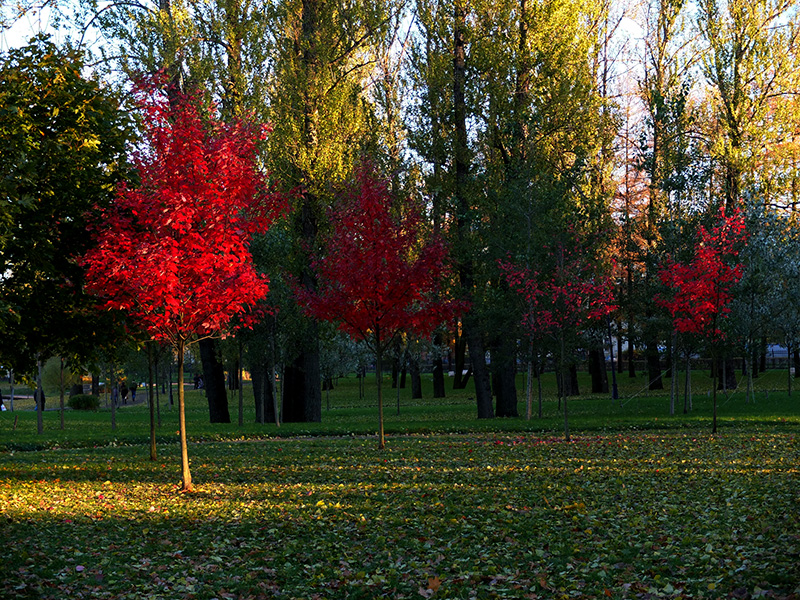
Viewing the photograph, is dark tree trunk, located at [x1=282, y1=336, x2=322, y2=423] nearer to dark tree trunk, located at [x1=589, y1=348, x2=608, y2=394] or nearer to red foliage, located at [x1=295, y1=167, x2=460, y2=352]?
red foliage, located at [x1=295, y1=167, x2=460, y2=352]

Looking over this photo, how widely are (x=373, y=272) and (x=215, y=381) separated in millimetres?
12856

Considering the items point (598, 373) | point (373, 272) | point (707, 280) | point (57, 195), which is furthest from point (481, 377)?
point (598, 373)

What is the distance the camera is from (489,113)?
25875 mm

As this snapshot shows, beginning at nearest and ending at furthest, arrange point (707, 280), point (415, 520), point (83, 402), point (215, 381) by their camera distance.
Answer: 1. point (415, 520)
2. point (707, 280)
3. point (215, 381)
4. point (83, 402)

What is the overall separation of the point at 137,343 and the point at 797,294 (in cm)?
2784

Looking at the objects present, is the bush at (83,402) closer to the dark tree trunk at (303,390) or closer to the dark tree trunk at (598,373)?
the dark tree trunk at (303,390)

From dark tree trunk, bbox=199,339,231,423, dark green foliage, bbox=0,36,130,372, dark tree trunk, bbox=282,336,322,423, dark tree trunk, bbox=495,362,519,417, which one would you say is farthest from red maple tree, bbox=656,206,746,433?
dark tree trunk, bbox=199,339,231,423

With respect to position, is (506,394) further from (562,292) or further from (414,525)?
(414,525)

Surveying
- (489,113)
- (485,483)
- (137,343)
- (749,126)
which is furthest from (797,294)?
(137,343)

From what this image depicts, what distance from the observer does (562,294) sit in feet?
59.0

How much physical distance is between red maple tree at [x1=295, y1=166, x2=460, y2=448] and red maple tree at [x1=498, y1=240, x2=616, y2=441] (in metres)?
2.75

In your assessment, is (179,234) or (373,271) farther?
(373,271)

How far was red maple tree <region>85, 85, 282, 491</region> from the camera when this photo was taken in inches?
453

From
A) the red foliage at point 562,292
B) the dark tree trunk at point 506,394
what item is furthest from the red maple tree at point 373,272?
the dark tree trunk at point 506,394
